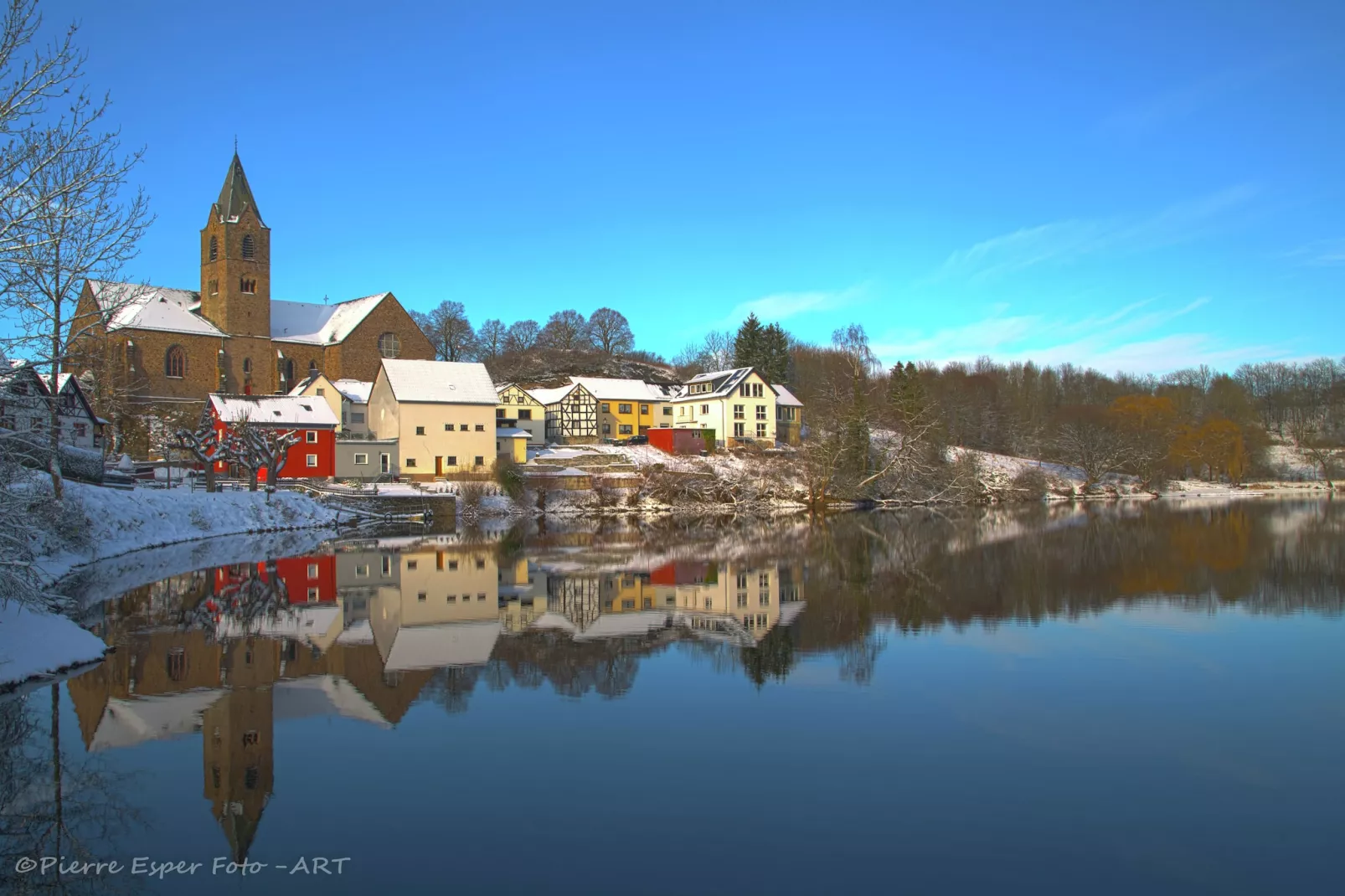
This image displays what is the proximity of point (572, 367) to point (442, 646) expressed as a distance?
80.3 meters

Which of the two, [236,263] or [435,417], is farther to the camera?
[236,263]

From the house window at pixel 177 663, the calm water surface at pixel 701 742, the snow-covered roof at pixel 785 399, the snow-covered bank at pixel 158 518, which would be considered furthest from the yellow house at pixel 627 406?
the house window at pixel 177 663

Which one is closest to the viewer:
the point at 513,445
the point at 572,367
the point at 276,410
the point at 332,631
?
the point at 332,631

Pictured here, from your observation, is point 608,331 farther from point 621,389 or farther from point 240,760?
point 240,760

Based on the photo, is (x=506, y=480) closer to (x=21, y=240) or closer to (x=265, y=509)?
(x=265, y=509)

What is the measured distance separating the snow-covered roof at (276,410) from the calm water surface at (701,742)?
32.5m

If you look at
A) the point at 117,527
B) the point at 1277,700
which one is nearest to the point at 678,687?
the point at 1277,700

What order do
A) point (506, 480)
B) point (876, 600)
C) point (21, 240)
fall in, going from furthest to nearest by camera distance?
point (506, 480), point (876, 600), point (21, 240)

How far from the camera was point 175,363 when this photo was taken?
210ft

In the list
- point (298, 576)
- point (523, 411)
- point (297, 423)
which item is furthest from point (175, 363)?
point (298, 576)

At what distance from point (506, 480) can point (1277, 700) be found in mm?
41377

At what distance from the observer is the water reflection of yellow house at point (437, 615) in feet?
47.1

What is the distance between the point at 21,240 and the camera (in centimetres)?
1089

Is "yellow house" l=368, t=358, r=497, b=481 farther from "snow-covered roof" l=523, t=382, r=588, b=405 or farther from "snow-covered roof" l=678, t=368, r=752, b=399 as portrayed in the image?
"snow-covered roof" l=678, t=368, r=752, b=399
